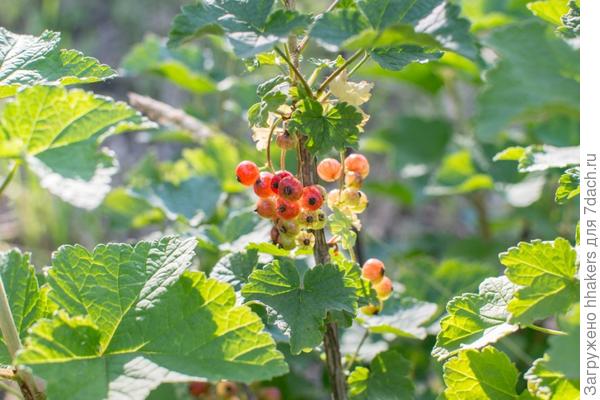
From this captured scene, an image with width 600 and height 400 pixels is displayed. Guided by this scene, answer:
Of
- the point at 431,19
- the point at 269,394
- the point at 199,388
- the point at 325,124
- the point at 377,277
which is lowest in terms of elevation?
the point at 269,394

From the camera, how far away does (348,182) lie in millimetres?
1296

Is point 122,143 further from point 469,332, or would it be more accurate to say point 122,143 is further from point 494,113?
point 469,332

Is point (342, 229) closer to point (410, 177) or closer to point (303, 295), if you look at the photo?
point (303, 295)

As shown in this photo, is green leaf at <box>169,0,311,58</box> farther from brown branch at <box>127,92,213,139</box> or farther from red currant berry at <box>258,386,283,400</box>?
red currant berry at <box>258,386,283,400</box>

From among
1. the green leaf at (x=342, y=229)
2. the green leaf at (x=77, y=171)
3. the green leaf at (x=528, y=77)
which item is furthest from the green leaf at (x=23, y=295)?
the green leaf at (x=528, y=77)

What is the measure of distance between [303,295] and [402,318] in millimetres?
385

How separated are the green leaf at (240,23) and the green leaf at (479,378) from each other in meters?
0.57

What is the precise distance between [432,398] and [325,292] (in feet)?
2.94

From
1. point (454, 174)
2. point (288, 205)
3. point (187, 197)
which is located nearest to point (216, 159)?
point (187, 197)

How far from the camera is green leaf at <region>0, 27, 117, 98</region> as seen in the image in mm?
1177

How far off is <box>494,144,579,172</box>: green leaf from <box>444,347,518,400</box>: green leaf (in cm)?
38

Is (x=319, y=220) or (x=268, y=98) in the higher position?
(x=268, y=98)
